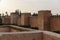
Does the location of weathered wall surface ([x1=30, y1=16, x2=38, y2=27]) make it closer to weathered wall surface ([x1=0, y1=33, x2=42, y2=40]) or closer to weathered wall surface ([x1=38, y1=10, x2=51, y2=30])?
weathered wall surface ([x1=38, y1=10, x2=51, y2=30])

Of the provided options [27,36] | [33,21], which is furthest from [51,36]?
[33,21]

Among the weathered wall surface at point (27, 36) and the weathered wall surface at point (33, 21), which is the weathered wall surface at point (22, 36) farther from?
the weathered wall surface at point (33, 21)

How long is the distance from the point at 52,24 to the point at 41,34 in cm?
326

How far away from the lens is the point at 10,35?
19.9ft

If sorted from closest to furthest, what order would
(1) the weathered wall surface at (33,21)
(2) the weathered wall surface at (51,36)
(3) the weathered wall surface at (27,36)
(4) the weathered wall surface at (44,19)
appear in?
(2) the weathered wall surface at (51,36) → (3) the weathered wall surface at (27,36) → (4) the weathered wall surface at (44,19) → (1) the weathered wall surface at (33,21)

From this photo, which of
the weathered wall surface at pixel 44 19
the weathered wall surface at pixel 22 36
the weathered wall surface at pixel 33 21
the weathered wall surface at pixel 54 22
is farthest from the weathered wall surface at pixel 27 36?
the weathered wall surface at pixel 33 21

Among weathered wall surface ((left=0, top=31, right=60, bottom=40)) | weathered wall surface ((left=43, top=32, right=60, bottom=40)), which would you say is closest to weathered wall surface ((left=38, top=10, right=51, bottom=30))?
weathered wall surface ((left=0, top=31, right=60, bottom=40))

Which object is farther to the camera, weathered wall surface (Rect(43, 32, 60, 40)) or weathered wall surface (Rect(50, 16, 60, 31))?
weathered wall surface (Rect(50, 16, 60, 31))

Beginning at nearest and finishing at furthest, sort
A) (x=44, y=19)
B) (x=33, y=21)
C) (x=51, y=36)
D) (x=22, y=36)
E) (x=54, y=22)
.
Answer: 1. (x=51, y=36)
2. (x=22, y=36)
3. (x=44, y=19)
4. (x=54, y=22)
5. (x=33, y=21)

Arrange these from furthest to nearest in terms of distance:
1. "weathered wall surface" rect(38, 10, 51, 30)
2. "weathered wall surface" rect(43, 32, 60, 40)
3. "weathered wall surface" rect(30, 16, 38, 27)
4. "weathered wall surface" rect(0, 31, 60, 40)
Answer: "weathered wall surface" rect(30, 16, 38, 27) → "weathered wall surface" rect(38, 10, 51, 30) → "weathered wall surface" rect(0, 31, 60, 40) → "weathered wall surface" rect(43, 32, 60, 40)

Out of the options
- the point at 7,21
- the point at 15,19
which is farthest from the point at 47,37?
the point at 7,21

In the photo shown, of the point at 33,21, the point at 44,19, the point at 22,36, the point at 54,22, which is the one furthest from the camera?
the point at 33,21

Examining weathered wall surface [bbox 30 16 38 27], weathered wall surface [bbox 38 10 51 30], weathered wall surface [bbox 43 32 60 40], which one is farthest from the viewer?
weathered wall surface [bbox 30 16 38 27]

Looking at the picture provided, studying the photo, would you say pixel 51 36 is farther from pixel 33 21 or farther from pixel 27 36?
pixel 33 21
